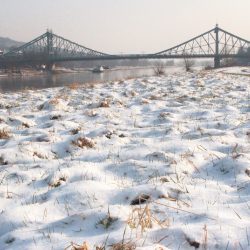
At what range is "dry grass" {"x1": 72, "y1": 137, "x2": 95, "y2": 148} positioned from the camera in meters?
4.28

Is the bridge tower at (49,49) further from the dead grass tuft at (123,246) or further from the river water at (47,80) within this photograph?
the dead grass tuft at (123,246)

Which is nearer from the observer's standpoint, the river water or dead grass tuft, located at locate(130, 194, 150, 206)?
dead grass tuft, located at locate(130, 194, 150, 206)

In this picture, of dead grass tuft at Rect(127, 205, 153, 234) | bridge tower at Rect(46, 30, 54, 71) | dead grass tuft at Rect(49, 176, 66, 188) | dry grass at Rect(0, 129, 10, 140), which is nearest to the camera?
dead grass tuft at Rect(127, 205, 153, 234)

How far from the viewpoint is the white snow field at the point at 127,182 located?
6.77 ft

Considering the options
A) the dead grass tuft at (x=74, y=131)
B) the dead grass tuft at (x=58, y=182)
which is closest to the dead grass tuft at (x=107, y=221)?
the dead grass tuft at (x=58, y=182)

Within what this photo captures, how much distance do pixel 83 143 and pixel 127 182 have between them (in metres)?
1.28

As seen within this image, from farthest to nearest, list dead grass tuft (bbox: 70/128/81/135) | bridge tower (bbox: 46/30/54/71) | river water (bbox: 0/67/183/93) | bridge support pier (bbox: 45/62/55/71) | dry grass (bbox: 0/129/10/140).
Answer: bridge tower (bbox: 46/30/54/71) → bridge support pier (bbox: 45/62/55/71) → river water (bbox: 0/67/183/93) → dead grass tuft (bbox: 70/128/81/135) → dry grass (bbox: 0/129/10/140)

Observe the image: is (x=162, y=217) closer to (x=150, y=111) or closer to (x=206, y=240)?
(x=206, y=240)

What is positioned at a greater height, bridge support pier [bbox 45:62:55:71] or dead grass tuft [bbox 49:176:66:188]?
bridge support pier [bbox 45:62:55:71]

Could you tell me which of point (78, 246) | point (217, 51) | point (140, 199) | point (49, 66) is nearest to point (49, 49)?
point (49, 66)

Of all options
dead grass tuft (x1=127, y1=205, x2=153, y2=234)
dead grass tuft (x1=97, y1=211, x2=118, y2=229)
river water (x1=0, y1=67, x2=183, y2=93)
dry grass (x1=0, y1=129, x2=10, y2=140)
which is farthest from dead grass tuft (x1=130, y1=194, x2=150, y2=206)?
river water (x1=0, y1=67, x2=183, y2=93)

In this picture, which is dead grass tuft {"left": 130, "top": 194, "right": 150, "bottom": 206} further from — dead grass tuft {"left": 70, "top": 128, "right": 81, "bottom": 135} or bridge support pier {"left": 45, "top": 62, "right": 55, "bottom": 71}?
bridge support pier {"left": 45, "top": 62, "right": 55, "bottom": 71}

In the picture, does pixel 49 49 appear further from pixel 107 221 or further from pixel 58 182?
pixel 107 221

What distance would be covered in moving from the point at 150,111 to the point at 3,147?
3116 mm
